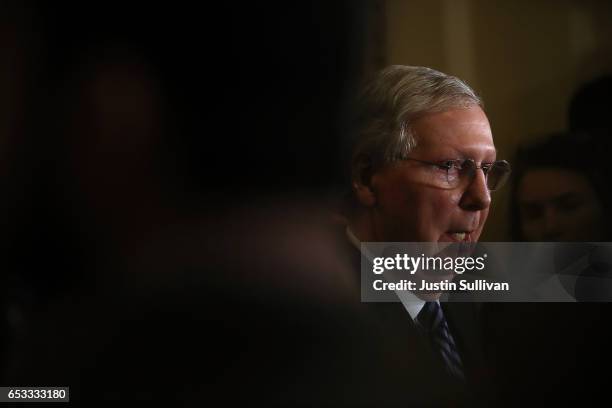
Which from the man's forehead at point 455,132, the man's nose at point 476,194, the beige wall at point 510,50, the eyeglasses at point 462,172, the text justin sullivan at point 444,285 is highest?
the beige wall at point 510,50

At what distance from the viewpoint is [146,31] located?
4.29ft

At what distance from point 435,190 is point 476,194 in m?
0.09

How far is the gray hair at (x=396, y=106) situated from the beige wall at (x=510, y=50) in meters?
0.03

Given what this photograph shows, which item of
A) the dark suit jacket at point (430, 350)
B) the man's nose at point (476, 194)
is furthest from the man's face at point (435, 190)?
the dark suit jacket at point (430, 350)

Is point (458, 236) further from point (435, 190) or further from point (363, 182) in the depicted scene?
point (363, 182)

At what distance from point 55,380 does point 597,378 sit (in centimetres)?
117

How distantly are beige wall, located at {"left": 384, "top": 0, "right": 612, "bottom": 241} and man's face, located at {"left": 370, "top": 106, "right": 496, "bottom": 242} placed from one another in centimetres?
4

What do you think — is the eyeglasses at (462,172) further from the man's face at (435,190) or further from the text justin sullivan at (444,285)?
the text justin sullivan at (444,285)

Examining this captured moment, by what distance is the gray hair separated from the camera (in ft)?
4.08

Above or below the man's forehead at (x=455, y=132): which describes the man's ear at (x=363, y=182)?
below

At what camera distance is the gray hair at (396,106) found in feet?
4.08

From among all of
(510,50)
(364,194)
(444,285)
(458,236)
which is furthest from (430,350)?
(510,50)

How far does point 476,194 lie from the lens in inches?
49.7

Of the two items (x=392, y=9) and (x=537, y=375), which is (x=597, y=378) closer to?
(x=537, y=375)
